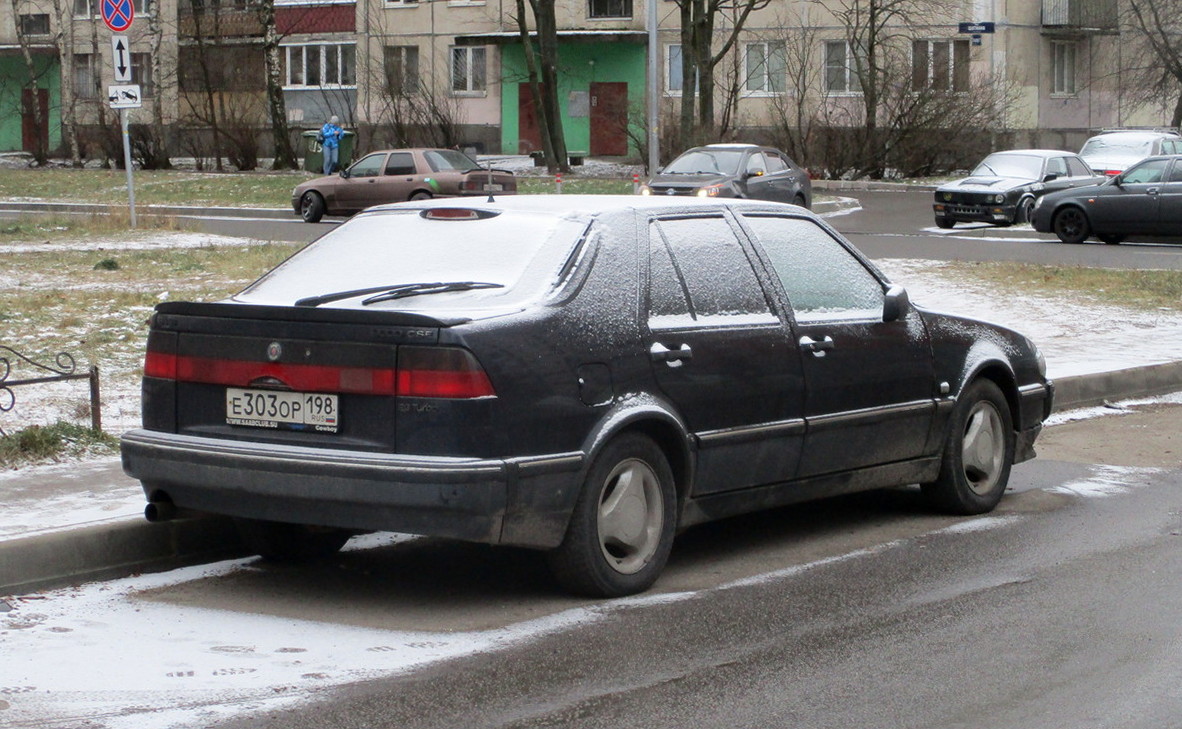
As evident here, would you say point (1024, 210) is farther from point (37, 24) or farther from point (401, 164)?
point (37, 24)

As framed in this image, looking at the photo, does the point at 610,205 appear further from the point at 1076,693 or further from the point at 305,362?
the point at 1076,693

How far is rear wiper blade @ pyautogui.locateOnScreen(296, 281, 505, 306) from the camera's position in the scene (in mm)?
6184

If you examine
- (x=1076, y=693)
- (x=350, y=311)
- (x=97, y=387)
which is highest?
(x=350, y=311)

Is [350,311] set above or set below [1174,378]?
above

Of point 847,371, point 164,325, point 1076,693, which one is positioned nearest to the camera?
point 1076,693

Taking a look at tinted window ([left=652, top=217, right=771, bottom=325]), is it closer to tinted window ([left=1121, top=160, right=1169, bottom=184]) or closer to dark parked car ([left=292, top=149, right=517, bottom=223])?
tinted window ([left=1121, top=160, right=1169, bottom=184])

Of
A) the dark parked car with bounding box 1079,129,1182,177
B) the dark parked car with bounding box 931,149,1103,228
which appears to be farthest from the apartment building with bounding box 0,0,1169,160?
the dark parked car with bounding box 931,149,1103,228

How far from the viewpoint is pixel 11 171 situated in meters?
52.2

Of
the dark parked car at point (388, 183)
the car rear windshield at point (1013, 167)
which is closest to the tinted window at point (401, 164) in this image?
the dark parked car at point (388, 183)

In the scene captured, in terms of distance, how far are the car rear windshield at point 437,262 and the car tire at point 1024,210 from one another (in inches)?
1004

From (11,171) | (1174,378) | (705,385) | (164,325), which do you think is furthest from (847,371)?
(11,171)

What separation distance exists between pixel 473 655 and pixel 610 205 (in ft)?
6.77

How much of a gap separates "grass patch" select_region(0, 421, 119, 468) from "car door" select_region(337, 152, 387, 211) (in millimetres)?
23526

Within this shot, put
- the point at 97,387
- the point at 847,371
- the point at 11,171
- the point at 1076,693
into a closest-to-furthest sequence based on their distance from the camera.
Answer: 1. the point at 1076,693
2. the point at 847,371
3. the point at 97,387
4. the point at 11,171
